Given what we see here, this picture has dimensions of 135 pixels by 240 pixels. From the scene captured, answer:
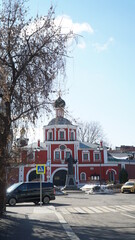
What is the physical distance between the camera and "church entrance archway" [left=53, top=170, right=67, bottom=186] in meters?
55.5

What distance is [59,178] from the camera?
2203 inches

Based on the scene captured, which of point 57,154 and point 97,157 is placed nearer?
point 57,154

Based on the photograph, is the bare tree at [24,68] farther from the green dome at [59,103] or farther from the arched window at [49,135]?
the arched window at [49,135]

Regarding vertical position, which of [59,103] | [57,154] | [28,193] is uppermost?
[59,103]

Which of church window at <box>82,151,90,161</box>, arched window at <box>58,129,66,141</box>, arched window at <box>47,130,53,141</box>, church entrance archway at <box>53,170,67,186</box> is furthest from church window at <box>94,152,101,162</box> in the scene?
arched window at <box>47,130,53,141</box>

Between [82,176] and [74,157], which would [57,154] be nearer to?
[74,157]

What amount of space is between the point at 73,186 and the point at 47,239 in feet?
133

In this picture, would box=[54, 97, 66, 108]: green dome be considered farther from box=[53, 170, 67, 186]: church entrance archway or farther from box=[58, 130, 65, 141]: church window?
box=[58, 130, 65, 141]: church window

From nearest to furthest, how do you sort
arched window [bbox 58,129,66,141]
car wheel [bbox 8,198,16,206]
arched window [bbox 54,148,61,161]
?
car wheel [bbox 8,198,16,206]
arched window [bbox 54,148,61,161]
arched window [bbox 58,129,66,141]

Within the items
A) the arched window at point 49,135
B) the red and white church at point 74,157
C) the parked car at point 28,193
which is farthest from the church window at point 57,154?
the parked car at point 28,193

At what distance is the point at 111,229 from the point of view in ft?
31.9

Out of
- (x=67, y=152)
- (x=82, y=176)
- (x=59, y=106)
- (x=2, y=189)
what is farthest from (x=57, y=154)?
(x=59, y=106)

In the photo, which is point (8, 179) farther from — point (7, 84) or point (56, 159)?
point (56, 159)

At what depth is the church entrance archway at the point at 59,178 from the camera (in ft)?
182
